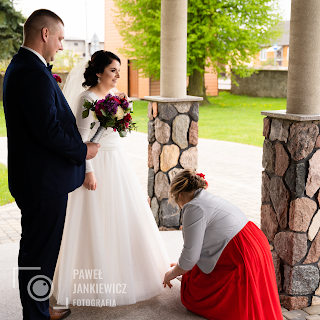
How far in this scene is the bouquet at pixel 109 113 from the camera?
2984 mm

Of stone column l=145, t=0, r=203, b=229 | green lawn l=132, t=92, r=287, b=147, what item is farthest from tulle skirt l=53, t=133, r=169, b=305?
green lawn l=132, t=92, r=287, b=147

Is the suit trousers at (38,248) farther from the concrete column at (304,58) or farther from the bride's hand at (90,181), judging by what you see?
the concrete column at (304,58)

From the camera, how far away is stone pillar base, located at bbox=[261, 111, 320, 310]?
3328 millimetres

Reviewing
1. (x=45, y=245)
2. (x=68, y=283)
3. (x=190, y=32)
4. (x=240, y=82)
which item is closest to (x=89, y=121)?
(x=45, y=245)

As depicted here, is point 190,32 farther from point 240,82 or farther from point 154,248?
point 154,248

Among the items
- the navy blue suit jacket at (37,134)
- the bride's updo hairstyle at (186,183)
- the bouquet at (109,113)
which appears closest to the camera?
the navy blue suit jacket at (37,134)

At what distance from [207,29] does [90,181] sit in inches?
679

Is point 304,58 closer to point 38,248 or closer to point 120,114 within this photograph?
point 120,114

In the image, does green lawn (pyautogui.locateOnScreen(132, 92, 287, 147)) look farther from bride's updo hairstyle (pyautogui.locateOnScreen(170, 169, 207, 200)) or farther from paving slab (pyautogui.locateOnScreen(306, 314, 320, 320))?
bride's updo hairstyle (pyautogui.locateOnScreen(170, 169, 207, 200))

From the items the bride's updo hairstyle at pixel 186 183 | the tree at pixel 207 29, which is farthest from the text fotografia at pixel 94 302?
the tree at pixel 207 29

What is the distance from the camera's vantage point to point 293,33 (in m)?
3.41

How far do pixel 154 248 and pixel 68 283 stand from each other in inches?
29.1

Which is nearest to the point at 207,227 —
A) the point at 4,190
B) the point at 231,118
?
the point at 4,190

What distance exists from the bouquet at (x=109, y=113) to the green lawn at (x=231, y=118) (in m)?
9.61
